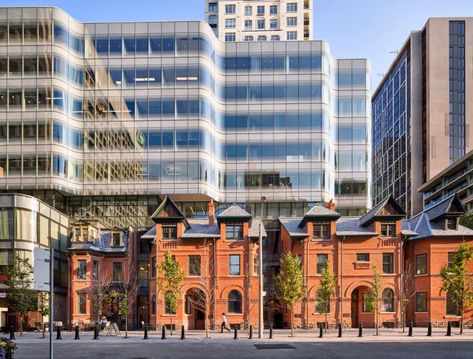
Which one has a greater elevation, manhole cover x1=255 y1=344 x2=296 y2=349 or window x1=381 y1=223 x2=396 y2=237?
window x1=381 y1=223 x2=396 y2=237

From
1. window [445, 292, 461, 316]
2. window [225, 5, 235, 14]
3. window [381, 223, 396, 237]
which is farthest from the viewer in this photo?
window [225, 5, 235, 14]

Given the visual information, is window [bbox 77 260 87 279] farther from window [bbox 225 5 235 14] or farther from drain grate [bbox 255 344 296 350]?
window [bbox 225 5 235 14]

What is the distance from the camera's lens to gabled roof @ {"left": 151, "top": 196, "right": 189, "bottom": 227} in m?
50.0

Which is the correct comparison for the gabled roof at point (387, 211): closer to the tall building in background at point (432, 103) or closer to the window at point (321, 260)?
the window at point (321, 260)

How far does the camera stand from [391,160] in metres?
161

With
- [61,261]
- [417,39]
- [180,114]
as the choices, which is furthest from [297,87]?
[417,39]

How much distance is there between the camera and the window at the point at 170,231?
166 ft

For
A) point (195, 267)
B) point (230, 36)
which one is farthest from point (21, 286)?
point (230, 36)

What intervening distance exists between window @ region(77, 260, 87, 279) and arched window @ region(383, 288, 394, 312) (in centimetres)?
2692

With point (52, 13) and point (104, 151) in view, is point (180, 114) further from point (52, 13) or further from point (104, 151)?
point (52, 13)

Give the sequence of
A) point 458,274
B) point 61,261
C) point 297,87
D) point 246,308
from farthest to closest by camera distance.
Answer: point 297,87 < point 61,261 < point 246,308 < point 458,274

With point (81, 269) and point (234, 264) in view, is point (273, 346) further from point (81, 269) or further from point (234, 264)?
point (81, 269)

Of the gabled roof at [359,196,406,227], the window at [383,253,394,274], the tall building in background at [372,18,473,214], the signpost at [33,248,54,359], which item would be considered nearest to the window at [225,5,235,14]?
the tall building in background at [372,18,473,214]

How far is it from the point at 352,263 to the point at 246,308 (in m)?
9.98
